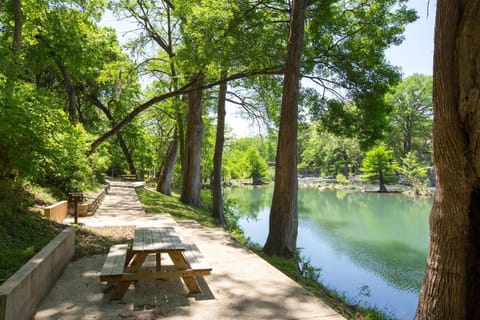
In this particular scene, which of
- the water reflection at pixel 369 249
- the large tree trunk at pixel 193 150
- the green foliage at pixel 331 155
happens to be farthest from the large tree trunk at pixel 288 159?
the green foliage at pixel 331 155

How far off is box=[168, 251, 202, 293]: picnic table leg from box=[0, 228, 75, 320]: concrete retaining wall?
132 centimetres

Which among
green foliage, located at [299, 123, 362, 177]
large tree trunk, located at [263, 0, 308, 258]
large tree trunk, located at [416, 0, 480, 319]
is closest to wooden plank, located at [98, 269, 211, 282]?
large tree trunk, located at [416, 0, 480, 319]

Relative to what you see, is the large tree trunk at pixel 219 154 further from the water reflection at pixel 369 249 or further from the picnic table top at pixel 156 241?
the picnic table top at pixel 156 241

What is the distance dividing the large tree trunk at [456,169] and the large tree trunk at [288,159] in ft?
13.6

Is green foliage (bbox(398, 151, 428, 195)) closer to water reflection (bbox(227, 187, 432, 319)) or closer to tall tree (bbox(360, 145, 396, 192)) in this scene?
tall tree (bbox(360, 145, 396, 192))

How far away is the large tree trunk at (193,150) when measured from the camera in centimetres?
1424

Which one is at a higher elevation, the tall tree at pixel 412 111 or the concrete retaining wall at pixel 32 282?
the tall tree at pixel 412 111

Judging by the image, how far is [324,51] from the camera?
8.97 metres

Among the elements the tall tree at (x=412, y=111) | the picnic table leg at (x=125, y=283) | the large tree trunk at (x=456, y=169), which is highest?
the tall tree at (x=412, y=111)

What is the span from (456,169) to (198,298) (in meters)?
2.90

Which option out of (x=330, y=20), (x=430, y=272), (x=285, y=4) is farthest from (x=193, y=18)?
(x=430, y=272)

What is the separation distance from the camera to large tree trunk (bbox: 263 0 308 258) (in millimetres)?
7289

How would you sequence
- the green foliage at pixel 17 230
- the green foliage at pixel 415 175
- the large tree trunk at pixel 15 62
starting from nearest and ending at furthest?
1. the green foliage at pixel 17 230
2. the large tree trunk at pixel 15 62
3. the green foliage at pixel 415 175

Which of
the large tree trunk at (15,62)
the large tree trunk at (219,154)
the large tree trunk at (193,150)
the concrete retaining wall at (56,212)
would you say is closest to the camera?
the large tree trunk at (15,62)
